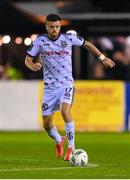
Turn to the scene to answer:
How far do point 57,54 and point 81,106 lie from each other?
10.3 metres

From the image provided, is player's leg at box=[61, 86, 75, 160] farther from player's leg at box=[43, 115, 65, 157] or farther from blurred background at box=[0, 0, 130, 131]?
blurred background at box=[0, 0, 130, 131]

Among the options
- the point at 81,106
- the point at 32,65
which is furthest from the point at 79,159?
the point at 81,106

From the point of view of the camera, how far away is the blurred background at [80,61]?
82.1ft

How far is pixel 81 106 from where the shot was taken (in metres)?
24.9

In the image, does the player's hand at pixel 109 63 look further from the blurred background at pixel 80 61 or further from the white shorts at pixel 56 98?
the blurred background at pixel 80 61

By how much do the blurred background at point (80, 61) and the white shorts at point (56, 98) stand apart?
9948 millimetres

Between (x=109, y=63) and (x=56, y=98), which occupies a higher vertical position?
(x=109, y=63)

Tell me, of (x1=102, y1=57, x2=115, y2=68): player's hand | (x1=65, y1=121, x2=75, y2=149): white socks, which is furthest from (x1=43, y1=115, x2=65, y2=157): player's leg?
(x1=102, y1=57, x2=115, y2=68): player's hand

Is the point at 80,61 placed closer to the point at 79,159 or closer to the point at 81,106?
the point at 81,106

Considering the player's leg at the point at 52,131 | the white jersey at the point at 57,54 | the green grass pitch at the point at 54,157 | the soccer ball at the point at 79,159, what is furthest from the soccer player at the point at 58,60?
the green grass pitch at the point at 54,157

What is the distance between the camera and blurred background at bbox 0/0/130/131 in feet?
82.1

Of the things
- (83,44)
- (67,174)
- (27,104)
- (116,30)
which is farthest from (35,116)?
(67,174)

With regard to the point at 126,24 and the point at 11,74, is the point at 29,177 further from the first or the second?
the point at 126,24

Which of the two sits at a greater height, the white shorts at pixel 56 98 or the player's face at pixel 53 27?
the player's face at pixel 53 27
